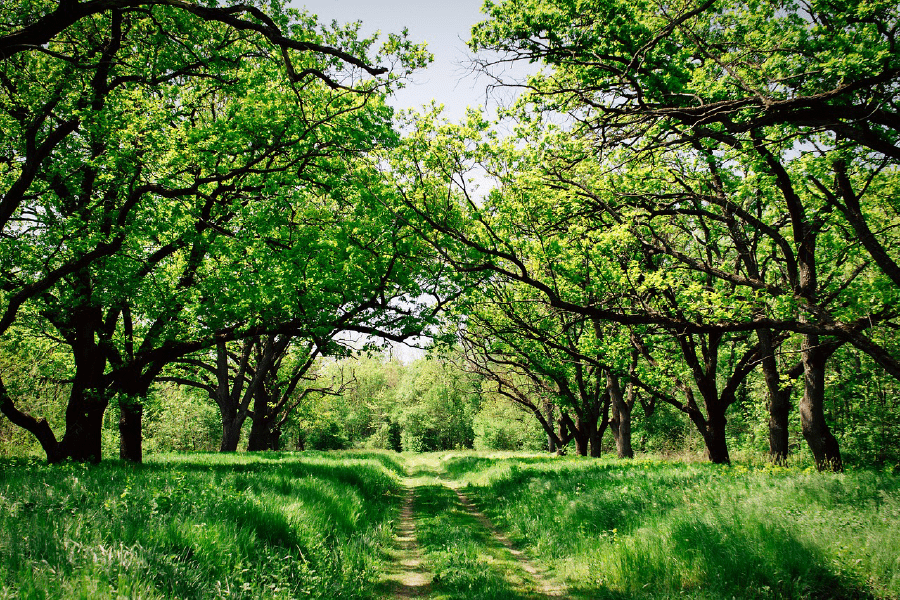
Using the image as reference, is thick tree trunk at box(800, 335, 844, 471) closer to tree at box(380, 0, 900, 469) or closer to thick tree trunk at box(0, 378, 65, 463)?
tree at box(380, 0, 900, 469)

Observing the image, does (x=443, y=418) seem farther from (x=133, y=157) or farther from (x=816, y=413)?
(x=133, y=157)

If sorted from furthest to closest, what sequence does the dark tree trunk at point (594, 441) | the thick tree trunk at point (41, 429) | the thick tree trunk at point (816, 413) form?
the dark tree trunk at point (594, 441), the thick tree trunk at point (816, 413), the thick tree trunk at point (41, 429)

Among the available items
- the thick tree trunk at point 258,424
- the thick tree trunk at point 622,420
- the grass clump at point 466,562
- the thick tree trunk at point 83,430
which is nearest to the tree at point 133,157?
the thick tree trunk at point 83,430

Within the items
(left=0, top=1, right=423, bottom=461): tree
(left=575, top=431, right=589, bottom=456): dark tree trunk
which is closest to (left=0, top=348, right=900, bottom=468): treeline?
(left=575, top=431, right=589, bottom=456): dark tree trunk

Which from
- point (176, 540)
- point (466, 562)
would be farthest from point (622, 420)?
point (176, 540)

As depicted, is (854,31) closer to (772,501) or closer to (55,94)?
(772,501)

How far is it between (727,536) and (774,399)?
11.7m

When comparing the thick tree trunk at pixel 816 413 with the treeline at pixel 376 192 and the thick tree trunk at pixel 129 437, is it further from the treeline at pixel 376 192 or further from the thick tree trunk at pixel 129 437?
the thick tree trunk at pixel 129 437

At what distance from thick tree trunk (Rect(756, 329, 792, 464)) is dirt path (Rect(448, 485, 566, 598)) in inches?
377

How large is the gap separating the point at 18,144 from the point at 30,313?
17.4 ft

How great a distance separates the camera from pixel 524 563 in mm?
7168

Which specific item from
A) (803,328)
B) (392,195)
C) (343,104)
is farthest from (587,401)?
(343,104)

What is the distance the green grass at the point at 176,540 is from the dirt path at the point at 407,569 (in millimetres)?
307

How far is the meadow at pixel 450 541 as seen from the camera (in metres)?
3.62
